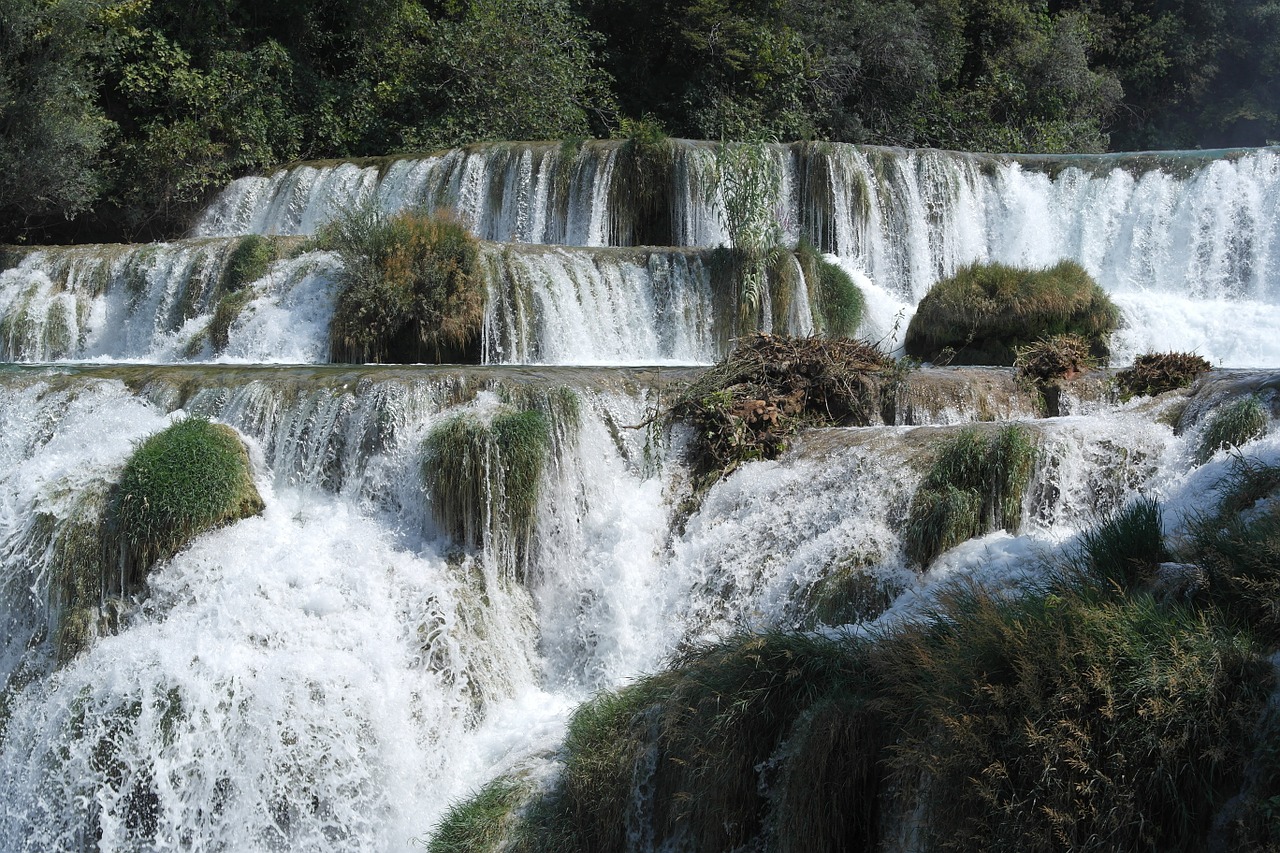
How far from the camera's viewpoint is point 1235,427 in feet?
23.5

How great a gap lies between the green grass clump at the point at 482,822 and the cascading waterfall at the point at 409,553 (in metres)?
0.32

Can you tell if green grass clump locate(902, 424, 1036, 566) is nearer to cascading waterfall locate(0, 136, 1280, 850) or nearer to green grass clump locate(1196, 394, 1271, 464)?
cascading waterfall locate(0, 136, 1280, 850)

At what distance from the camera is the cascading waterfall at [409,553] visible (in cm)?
656

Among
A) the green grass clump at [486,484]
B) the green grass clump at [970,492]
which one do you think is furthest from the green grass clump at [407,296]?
the green grass clump at [970,492]

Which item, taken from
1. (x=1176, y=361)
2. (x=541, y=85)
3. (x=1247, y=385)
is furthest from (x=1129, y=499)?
(x=541, y=85)

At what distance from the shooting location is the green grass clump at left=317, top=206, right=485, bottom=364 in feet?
38.0

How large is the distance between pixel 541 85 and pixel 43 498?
13.8 metres

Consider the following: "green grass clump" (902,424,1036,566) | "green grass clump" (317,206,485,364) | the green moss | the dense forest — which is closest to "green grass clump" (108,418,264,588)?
"green grass clump" (317,206,485,364)

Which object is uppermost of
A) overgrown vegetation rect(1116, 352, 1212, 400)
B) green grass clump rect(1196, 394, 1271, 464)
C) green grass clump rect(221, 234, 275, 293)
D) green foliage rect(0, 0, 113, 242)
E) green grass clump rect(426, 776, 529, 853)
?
green foliage rect(0, 0, 113, 242)

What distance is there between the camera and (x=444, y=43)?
1984 centimetres

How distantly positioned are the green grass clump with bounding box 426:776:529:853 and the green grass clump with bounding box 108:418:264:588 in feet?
9.35

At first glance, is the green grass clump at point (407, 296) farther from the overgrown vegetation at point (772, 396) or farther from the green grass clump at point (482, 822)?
the green grass clump at point (482, 822)

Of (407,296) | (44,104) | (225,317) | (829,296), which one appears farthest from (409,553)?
(44,104)

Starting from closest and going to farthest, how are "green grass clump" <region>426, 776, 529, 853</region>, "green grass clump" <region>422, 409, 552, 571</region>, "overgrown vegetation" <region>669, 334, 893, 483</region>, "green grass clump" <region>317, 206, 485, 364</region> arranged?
1. "green grass clump" <region>426, 776, 529, 853</region>
2. "green grass clump" <region>422, 409, 552, 571</region>
3. "overgrown vegetation" <region>669, 334, 893, 483</region>
4. "green grass clump" <region>317, 206, 485, 364</region>
